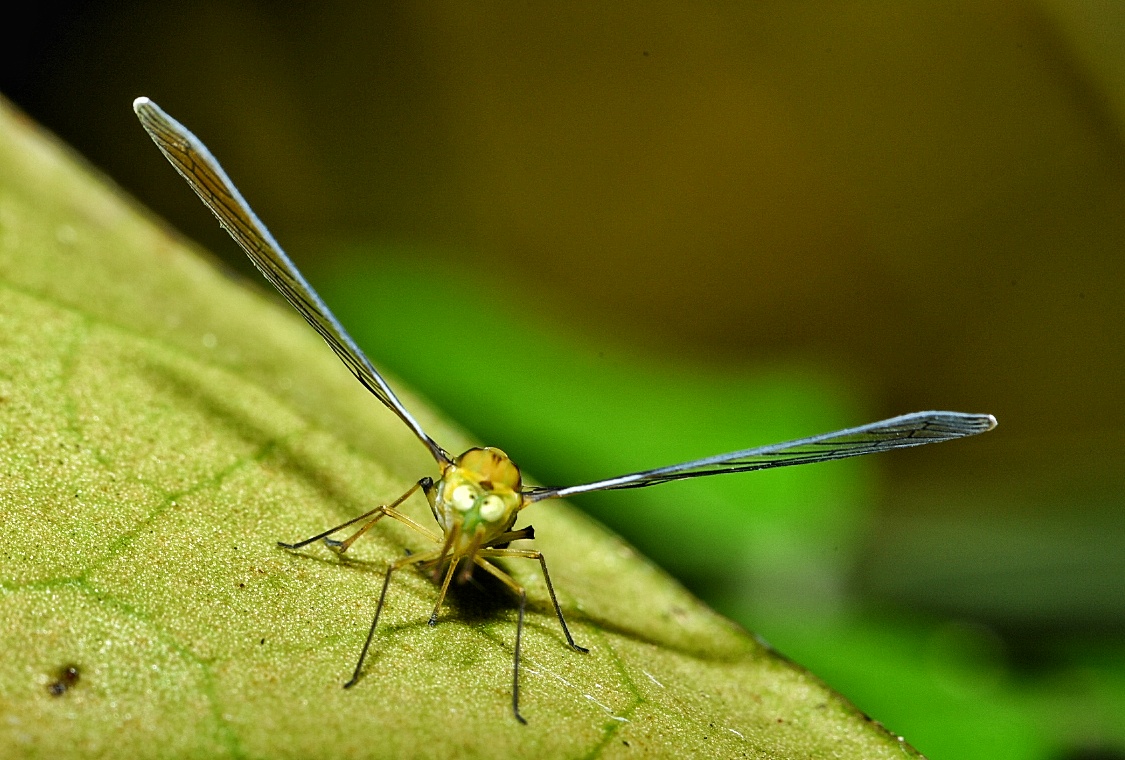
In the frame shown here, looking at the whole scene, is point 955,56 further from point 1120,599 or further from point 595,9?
point 1120,599

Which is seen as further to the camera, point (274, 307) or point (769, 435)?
point (769, 435)

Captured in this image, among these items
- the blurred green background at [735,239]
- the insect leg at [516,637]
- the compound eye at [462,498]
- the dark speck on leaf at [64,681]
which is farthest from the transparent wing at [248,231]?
the blurred green background at [735,239]

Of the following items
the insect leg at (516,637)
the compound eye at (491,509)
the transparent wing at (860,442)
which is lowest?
the insect leg at (516,637)

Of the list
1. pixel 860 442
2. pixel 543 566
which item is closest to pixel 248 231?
pixel 543 566

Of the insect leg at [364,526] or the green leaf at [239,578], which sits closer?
the green leaf at [239,578]

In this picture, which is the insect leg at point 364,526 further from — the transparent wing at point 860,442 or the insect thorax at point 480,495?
the transparent wing at point 860,442

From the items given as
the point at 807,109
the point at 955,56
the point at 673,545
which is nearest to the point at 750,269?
the point at 807,109

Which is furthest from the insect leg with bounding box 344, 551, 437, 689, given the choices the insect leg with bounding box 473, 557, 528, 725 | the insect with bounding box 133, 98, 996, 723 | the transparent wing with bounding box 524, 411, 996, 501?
the transparent wing with bounding box 524, 411, 996, 501

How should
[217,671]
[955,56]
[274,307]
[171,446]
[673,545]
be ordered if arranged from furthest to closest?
[955,56], [673,545], [274,307], [171,446], [217,671]
